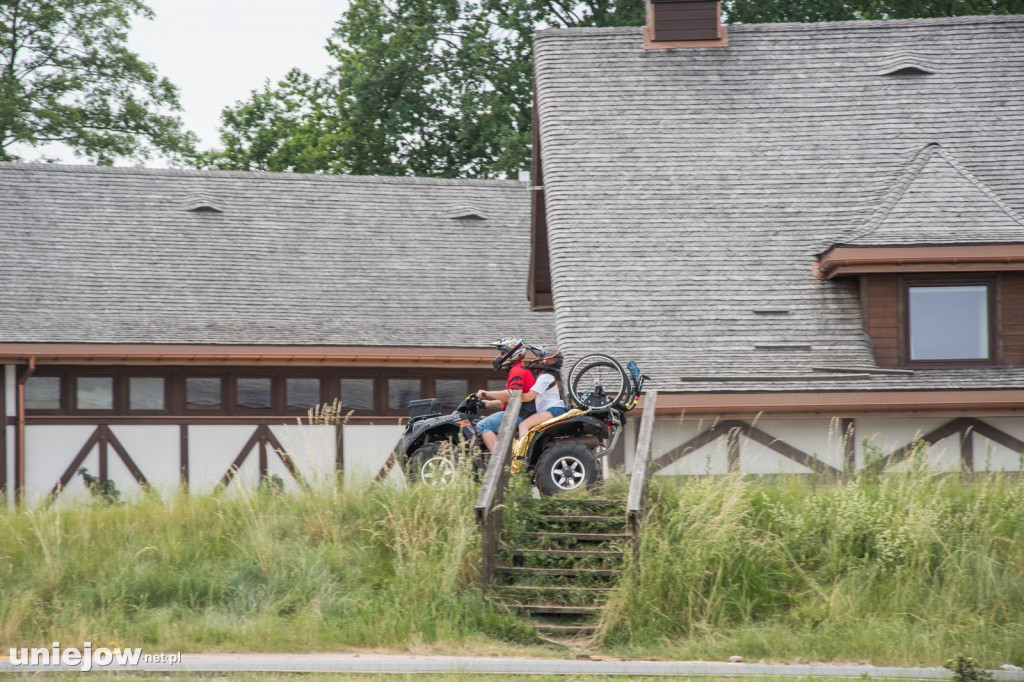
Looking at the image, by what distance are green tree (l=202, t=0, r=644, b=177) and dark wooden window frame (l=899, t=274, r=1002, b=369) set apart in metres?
18.1

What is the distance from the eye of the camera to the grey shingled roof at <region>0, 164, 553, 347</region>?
1880cm

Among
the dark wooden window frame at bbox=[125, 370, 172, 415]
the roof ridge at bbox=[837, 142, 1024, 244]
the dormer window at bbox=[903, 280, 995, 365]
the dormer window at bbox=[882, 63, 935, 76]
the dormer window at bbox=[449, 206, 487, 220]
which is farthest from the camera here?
the dormer window at bbox=[449, 206, 487, 220]

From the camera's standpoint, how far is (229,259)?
20.9 meters

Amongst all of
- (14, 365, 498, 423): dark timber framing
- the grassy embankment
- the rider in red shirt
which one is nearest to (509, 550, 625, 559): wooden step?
the grassy embankment

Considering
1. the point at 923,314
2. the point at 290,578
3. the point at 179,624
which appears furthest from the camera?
the point at 923,314

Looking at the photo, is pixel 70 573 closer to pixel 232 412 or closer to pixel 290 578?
pixel 290 578

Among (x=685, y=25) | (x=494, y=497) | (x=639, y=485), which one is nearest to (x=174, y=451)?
(x=494, y=497)

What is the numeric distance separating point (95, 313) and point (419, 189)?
7612mm

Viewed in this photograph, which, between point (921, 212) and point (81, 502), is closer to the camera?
point (81, 502)

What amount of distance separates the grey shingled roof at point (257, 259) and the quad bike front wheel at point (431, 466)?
226 inches

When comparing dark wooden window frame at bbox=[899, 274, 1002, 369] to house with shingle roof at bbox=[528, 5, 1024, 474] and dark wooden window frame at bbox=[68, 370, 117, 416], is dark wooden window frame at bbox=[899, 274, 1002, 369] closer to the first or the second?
house with shingle roof at bbox=[528, 5, 1024, 474]

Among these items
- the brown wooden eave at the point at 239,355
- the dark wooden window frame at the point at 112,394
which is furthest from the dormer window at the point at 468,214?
the dark wooden window frame at the point at 112,394

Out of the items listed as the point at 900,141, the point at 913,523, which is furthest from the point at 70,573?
the point at 900,141

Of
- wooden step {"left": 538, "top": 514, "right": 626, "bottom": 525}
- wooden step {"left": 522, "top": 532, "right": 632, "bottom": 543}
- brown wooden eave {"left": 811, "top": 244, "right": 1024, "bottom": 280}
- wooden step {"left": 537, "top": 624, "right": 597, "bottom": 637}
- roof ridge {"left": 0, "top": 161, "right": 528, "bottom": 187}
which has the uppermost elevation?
roof ridge {"left": 0, "top": 161, "right": 528, "bottom": 187}
